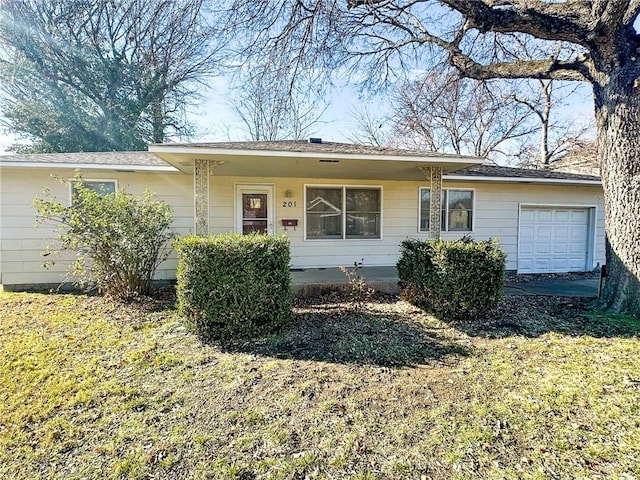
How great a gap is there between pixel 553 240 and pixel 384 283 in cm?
629

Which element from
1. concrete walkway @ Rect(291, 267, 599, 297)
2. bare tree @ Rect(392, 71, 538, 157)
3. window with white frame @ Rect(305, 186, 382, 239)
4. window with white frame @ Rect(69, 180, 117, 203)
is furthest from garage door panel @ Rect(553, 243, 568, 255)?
window with white frame @ Rect(69, 180, 117, 203)

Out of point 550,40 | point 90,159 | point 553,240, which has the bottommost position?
point 553,240

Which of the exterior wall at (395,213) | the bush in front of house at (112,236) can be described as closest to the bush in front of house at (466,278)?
the exterior wall at (395,213)

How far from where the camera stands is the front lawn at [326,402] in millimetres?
2377

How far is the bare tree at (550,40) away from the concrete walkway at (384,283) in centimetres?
187

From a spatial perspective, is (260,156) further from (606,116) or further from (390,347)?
(606,116)

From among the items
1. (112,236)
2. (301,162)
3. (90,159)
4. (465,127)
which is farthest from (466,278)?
(465,127)

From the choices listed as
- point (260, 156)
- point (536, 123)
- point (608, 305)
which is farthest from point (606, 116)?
point (536, 123)

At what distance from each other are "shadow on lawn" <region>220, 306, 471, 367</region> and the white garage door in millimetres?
6670

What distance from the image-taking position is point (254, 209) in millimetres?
8695

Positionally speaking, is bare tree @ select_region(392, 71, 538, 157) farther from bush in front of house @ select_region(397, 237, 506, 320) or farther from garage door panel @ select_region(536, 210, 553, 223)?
bush in front of house @ select_region(397, 237, 506, 320)

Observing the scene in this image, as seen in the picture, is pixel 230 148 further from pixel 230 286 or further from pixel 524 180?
pixel 524 180

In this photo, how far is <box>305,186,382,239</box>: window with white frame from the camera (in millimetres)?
8984

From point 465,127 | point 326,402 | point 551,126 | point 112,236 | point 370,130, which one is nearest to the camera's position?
point 326,402
